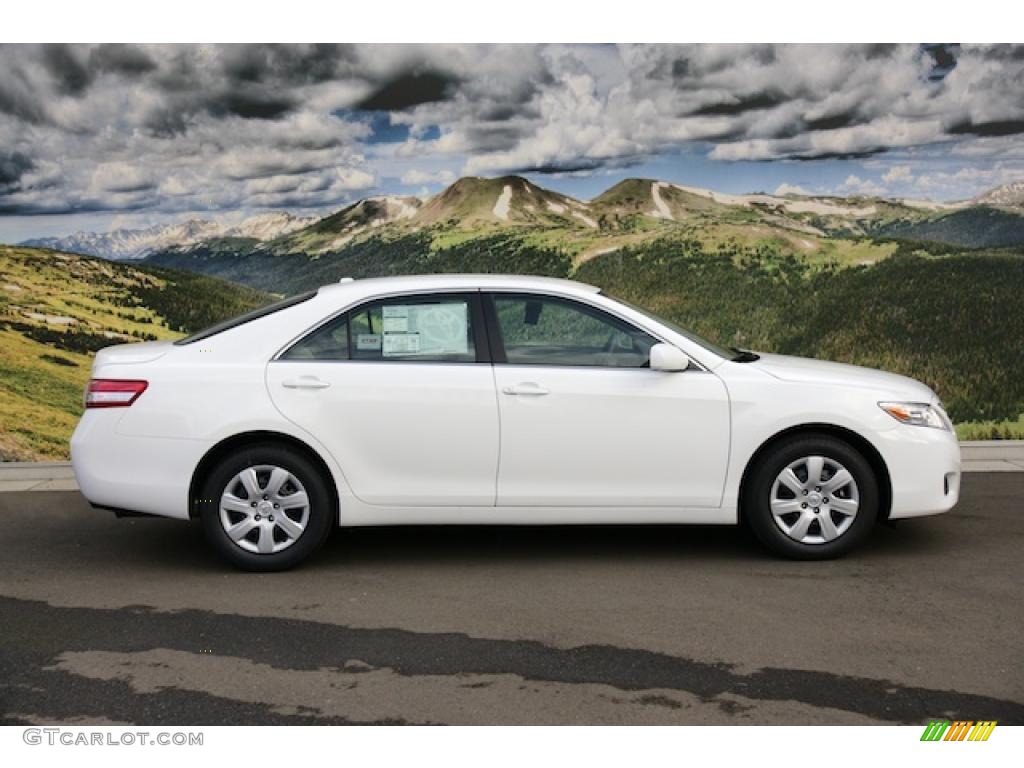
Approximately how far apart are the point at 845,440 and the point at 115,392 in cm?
375

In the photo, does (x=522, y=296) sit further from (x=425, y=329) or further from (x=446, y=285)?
(x=425, y=329)

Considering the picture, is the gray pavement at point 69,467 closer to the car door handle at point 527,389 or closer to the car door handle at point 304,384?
the car door handle at point 304,384

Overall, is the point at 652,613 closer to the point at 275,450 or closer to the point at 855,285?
the point at 275,450

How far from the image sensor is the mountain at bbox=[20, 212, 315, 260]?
10.9 meters

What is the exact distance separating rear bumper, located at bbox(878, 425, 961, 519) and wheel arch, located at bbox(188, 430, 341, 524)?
111 inches

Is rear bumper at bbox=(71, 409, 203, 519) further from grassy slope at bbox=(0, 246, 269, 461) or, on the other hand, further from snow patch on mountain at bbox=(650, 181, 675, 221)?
snow patch on mountain at bbox=(650, 181, 675, 221)

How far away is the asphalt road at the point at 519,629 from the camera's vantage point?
434 centimetres

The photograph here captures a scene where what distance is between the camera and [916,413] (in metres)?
6.27

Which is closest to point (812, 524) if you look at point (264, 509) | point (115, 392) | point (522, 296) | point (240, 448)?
point (522, 296)

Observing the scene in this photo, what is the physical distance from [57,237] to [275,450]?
5632 millimetres

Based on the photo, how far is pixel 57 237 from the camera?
420 inches

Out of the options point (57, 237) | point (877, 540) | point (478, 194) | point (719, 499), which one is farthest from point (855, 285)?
point (57, 237)

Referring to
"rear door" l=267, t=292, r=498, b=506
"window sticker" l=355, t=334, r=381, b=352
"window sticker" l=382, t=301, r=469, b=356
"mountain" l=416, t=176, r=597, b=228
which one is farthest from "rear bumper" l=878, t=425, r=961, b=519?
"mountain" l=416, t=176, r=597, b=228

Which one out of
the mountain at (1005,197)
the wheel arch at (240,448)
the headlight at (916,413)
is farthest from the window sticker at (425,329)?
the mountain at (1005,197)
